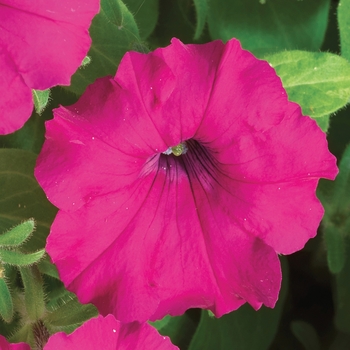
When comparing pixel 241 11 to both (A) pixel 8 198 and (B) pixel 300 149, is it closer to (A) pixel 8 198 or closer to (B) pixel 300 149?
(B) pixel 300 149

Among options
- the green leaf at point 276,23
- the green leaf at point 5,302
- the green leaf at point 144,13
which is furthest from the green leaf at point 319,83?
the green leaf at point 5,302

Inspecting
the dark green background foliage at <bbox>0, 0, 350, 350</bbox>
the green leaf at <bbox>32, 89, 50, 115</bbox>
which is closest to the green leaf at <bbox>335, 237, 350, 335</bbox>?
the dark green background foliage at <bbox>0, 0, 350, 350</bbox>

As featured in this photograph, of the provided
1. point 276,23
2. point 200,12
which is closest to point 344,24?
point 276,23

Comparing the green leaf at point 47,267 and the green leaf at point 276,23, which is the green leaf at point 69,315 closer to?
the green leaf at point 47,267

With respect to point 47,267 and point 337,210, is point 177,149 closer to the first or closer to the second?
point 47,267

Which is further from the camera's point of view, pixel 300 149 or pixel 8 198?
pixel 8 198

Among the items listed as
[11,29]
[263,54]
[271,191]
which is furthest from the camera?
[263,54]

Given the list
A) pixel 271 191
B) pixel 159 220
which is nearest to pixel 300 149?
pixel 271 191
